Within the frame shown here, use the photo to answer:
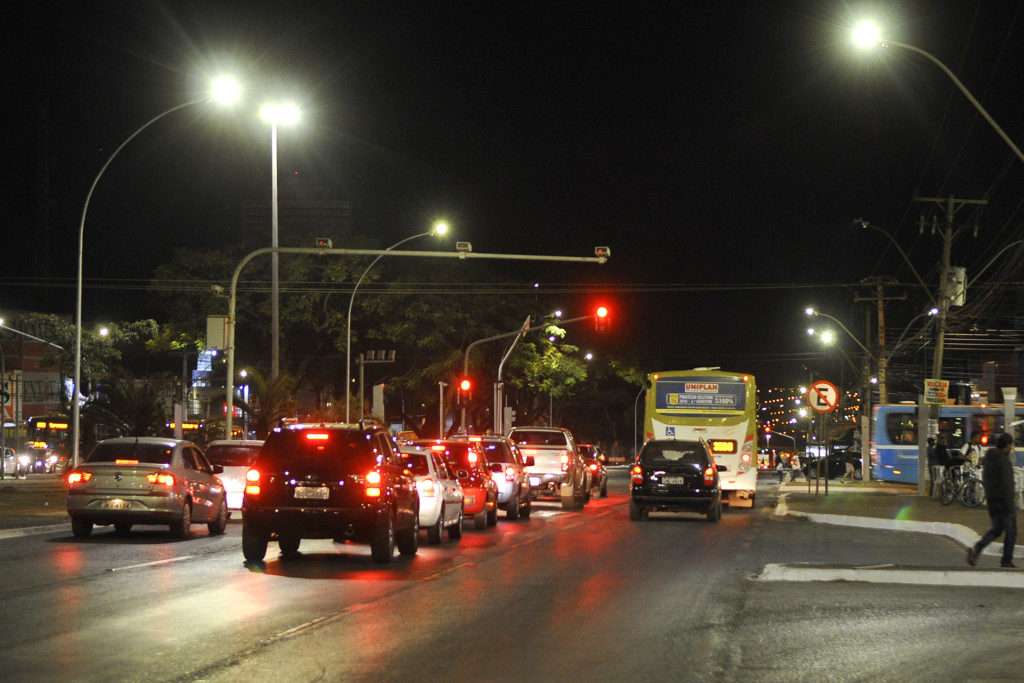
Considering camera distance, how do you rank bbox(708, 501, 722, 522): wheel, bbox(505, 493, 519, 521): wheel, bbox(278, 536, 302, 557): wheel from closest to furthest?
bbox(278, 536, 302, 557): wheel < bbox(708, 501, 722, 522): wheel < bbox(505, 493, 519, 521): wheel

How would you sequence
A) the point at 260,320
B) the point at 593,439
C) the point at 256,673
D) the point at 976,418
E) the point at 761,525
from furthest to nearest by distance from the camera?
the point at 593,439, the point at 260,320, the point at 976,418, the point at 761,525, the point at 256,673

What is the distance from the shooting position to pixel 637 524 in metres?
26.2

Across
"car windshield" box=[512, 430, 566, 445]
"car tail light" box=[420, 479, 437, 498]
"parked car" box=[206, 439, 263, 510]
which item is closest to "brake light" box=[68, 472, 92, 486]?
"parked car" box=[206, 439, 263, 510]

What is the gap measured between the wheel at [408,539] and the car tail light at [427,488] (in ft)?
4.42

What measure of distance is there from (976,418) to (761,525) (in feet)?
84.9

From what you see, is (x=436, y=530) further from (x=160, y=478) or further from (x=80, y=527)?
(x=80, y=527)

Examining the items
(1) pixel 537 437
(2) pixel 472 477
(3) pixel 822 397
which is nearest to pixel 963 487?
(3) pixel 822 397

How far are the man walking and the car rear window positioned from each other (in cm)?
778

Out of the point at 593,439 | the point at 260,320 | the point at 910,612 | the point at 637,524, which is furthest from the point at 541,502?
the point at 593,439

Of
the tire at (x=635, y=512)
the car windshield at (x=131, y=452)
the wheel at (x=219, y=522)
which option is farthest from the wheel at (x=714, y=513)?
the car windshield at (x=131, y=452)

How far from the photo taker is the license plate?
1608cm

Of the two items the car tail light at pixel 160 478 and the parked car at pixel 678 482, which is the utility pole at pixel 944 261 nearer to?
the parked car at pixel 678 482

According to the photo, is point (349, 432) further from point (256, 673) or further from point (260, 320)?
point (260, 320)

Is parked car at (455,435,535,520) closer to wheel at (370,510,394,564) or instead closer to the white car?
the white car
